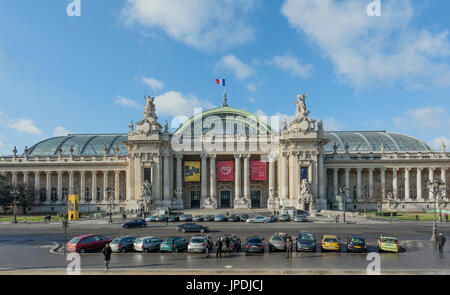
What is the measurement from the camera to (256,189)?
307ft

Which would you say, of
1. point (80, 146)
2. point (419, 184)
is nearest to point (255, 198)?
point (419, 184)

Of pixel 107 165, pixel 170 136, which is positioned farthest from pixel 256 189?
pixel 107 165

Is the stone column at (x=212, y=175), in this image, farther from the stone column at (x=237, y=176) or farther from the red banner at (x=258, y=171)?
the red banner at (x=258, y=171)

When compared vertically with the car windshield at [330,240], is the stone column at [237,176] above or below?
above

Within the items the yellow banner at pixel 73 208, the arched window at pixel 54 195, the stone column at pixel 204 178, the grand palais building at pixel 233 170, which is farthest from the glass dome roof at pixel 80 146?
the yellow banner at pixel 73 208

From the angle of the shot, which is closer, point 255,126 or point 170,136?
point 170,136

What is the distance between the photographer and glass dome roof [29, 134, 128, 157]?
105 meters

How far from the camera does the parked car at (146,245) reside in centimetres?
3188

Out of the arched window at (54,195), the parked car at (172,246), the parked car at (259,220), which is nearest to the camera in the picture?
the parked car at (172,246)

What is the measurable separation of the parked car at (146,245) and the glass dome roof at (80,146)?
246 ft

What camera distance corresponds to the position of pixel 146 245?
1258 inches

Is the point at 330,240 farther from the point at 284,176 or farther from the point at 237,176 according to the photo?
the point at 237,176
